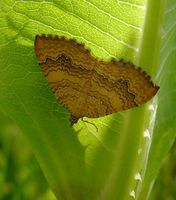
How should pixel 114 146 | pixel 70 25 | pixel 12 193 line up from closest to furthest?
pixel 70 25, pixel 114 146, pixel 12 193

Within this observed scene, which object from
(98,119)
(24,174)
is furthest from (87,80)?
(24,174)

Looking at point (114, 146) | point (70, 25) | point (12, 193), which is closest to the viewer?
point (70, 25)

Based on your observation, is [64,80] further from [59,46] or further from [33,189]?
[33,189]

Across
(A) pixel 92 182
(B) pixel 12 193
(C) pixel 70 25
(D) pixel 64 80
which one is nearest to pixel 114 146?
(A) pixel 92 182

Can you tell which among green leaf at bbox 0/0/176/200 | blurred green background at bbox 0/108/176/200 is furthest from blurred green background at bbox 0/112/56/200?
green leaf at bbox 0/0/176/200

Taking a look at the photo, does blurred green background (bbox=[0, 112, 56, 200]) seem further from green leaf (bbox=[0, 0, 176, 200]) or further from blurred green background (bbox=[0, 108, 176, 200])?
green leaf (bbox=[0, 0, 176, 200])
